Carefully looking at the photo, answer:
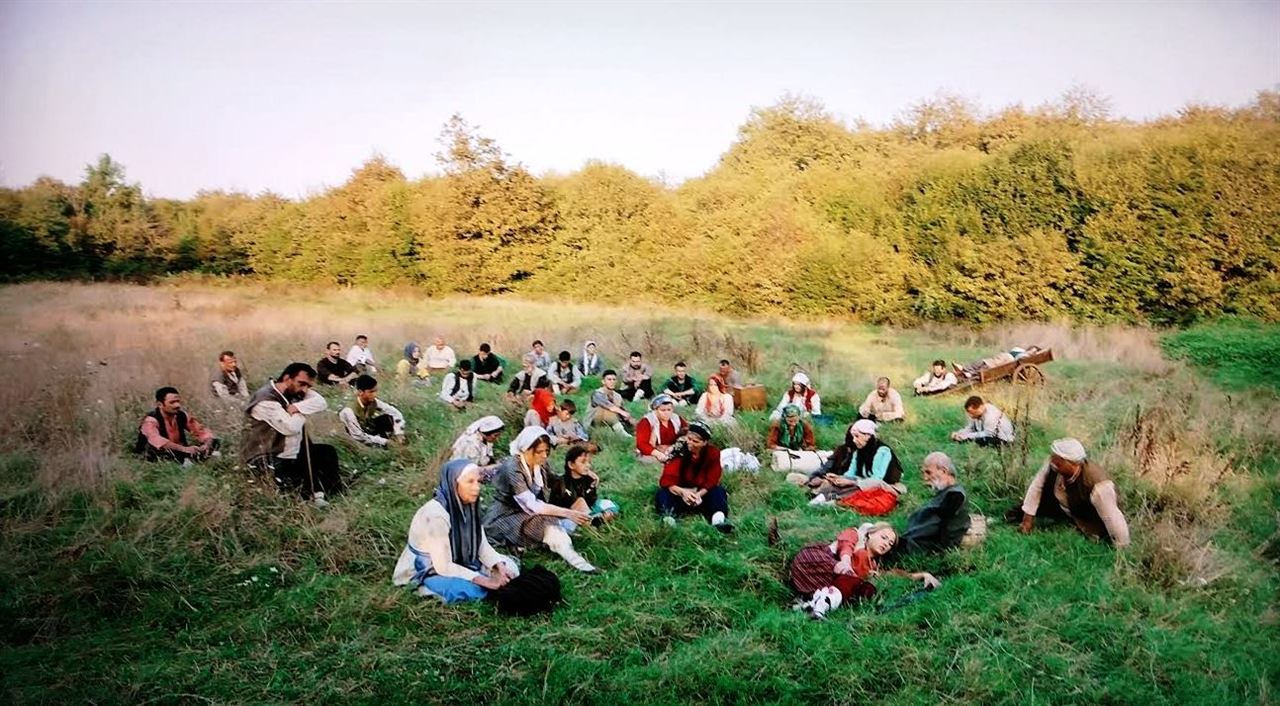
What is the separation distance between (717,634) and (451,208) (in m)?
5.17

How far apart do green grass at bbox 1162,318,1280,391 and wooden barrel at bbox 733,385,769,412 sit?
152 inches

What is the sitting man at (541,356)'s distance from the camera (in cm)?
864

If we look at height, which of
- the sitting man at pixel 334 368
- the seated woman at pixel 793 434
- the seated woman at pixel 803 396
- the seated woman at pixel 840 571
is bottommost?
the seated woman at pixel 840 571

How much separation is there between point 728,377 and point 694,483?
2.95 meters

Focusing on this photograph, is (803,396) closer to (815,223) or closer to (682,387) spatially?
(682,387)

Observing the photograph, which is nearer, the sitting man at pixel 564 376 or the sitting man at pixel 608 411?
the sitting man at pixel 608 411

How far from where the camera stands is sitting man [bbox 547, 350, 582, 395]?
879 centimetres

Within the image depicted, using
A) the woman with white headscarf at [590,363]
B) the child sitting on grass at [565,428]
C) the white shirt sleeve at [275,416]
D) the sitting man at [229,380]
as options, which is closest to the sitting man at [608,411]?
the child sitting on grass at [565,428]

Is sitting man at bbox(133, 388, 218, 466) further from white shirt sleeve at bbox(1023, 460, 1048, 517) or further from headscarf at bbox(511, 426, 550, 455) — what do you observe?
white shirt sleeve at bbox(1023, 460, 1048, 517)

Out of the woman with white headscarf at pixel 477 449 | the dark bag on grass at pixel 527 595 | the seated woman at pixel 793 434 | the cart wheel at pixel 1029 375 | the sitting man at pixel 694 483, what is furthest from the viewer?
the cart wheel at pixel 1029 375

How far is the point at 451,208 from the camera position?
7484 millimetres

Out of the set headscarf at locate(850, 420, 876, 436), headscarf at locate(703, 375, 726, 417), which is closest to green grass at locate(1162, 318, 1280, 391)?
headscarf at locate(850, 420, 876, 436)

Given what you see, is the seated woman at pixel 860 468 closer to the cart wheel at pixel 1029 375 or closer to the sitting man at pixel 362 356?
the cart wheel at pixel 1029 375

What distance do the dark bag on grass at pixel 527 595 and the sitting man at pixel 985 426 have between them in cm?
450
